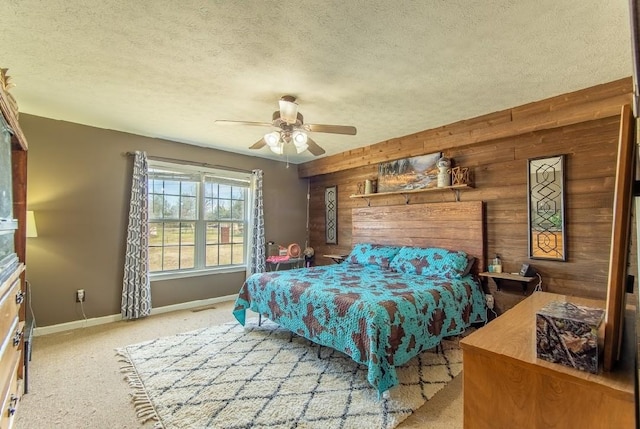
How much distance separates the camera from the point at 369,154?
4.55m

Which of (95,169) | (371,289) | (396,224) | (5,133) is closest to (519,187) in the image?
(396,224)

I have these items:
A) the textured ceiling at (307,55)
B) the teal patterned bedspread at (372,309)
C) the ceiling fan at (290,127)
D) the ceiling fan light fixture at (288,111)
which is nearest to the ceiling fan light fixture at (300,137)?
the ceiling fan at (290,127)

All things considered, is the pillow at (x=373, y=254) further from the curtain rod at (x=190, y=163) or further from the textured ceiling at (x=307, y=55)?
the curtain rod at (x=190, y=163)

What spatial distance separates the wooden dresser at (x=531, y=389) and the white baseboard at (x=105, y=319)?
413 centimetres

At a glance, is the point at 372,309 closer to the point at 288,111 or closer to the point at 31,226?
the point at 288,111

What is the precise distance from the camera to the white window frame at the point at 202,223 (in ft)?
14.0

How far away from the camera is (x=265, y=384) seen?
229 centimetres

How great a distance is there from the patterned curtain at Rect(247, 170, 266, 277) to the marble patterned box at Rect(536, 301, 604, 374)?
440 cm

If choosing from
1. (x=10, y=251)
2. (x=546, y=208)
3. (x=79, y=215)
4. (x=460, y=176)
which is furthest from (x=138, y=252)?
(x=546, y=208)

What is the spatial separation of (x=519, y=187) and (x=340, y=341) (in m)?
2.47

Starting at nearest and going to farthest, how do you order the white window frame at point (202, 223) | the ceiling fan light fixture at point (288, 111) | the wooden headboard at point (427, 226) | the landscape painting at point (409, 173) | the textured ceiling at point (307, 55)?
the textured ceiling at point (307, 55), the ceiling fan light fixture at point (288, 111), the wooden headboard at point (427, 226), the landscape painting at point (409, 173), the white window frame at point (202, 223)

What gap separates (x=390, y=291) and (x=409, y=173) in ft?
6.81

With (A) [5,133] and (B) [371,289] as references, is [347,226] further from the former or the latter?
(A) [5,133]

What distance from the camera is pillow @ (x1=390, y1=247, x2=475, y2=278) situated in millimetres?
3318
